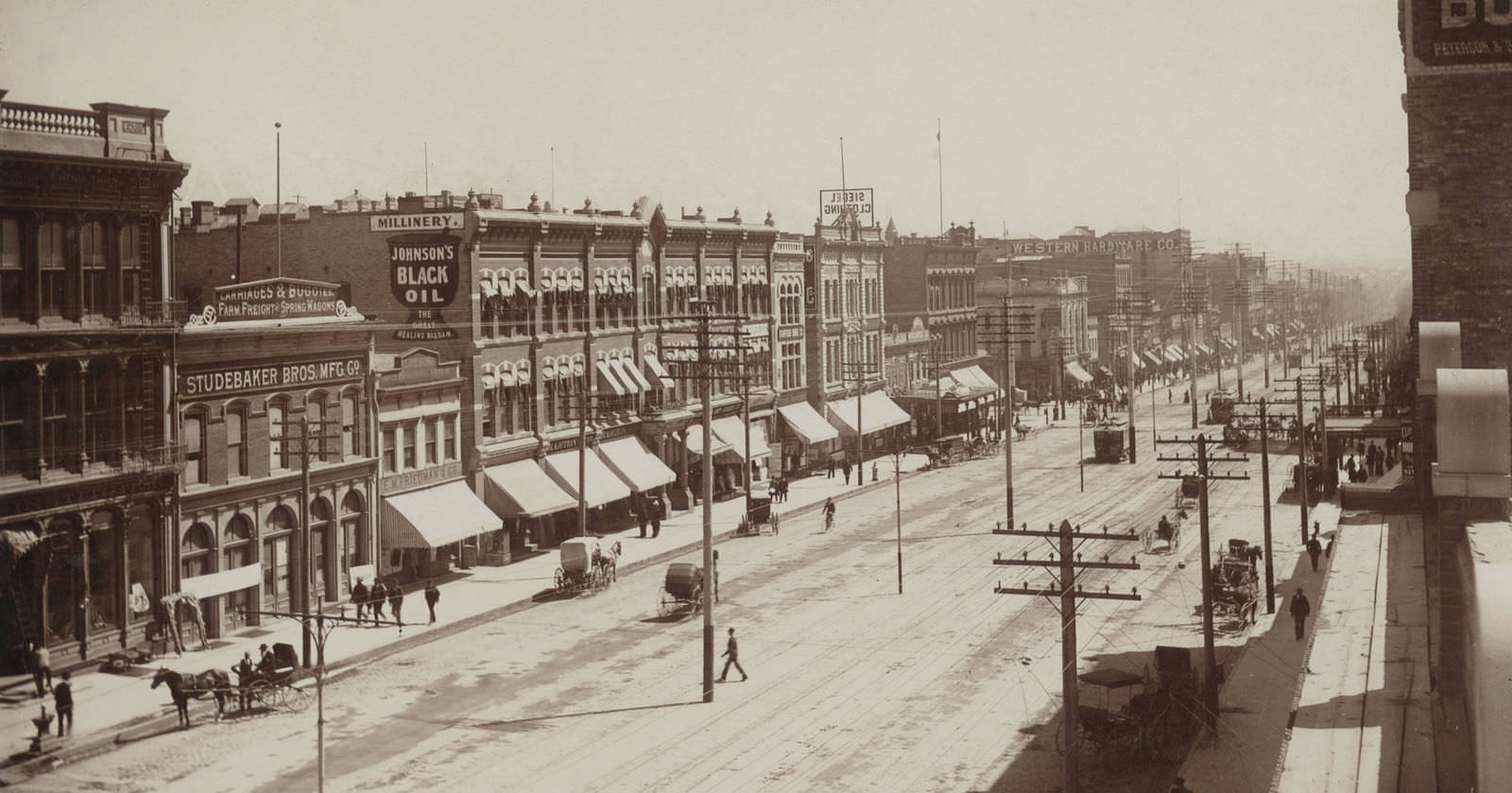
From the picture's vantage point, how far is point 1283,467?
266ft

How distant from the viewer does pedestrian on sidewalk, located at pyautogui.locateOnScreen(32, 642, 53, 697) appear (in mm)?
34031

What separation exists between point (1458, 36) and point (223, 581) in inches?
1340

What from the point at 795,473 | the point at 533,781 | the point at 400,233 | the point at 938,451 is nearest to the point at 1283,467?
the point at 938,451

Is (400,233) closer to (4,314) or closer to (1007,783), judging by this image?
(4,314)

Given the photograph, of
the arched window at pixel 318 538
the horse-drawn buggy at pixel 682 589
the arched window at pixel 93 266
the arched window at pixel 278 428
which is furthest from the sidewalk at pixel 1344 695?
the arched window at pixel 93 266

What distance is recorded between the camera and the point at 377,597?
145ft

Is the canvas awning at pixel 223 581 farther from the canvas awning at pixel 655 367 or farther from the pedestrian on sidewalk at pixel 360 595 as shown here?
the canvas awning at pixel 655 367

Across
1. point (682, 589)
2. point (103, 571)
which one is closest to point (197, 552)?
point (103, 571)

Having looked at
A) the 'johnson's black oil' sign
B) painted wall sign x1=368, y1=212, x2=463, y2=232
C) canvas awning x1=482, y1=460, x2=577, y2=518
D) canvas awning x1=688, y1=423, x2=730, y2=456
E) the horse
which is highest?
painted wall sign x1=368, y1=212, x2=463, y2=232

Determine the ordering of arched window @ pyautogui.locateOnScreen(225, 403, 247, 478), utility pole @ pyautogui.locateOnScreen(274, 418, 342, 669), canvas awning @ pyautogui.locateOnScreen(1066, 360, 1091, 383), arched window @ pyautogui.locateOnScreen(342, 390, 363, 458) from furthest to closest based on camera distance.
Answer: canvas awning @ pyautogui.locateOnScreen(1066, 360, 1091, 383), arched window @ pyautogui.locateOnScreen(342, 390, 363, 458), arched window @ pyautogui.locateOnScreen(225, 403, 247, 478), utility pole @ pyautogui.locateOnScreen(274, 418, 342, 669)

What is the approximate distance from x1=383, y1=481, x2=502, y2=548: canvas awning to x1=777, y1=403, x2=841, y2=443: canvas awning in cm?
→ 3135

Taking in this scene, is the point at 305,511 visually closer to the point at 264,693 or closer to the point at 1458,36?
the point at 264,693

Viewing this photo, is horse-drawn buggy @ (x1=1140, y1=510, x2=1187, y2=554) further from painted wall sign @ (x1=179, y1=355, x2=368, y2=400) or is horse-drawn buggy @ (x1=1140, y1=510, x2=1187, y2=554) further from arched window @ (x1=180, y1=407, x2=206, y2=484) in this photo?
arched window @ (x1=180, y1=407, x2=206, y2=484)

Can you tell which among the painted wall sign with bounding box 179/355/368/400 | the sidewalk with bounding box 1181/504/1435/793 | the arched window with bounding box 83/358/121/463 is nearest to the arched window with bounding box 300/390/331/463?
the painted wall sign with bounding box 179/355/368/400
